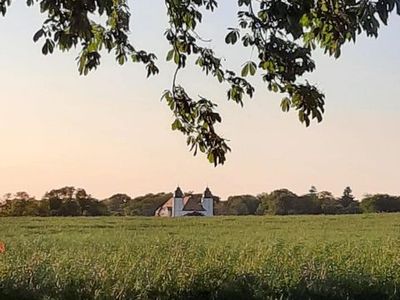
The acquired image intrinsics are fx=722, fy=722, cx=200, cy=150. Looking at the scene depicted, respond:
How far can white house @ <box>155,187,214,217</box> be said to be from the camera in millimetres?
77894

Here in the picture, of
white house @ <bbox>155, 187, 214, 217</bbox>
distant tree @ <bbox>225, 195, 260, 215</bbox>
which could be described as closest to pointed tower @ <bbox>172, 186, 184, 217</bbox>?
white house @ <bbox>155, 187, 214, 217</bbox>

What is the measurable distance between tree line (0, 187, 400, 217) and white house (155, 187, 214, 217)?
4.59m

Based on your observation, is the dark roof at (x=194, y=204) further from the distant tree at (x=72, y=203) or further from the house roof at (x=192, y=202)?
the distant tree at (x=72, y=203)

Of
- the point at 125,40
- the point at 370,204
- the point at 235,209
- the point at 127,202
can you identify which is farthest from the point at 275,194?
the point at 125,40

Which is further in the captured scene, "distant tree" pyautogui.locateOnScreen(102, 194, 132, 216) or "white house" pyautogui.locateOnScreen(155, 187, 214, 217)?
"white house" pyautogui.locateOnScreen(155, 187, 214, 217)

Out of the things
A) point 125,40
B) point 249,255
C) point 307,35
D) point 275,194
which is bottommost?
point 249,255

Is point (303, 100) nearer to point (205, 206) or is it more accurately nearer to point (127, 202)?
point (127, 202)

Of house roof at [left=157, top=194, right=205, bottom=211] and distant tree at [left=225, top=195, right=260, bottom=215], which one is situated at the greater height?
house roof at [left=157, top=194, right=205, bottom=211]

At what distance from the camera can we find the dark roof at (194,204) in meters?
81.7

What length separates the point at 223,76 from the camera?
6.60 metres

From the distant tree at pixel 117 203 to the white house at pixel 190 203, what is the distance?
385 inches

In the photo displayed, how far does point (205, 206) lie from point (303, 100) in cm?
7610

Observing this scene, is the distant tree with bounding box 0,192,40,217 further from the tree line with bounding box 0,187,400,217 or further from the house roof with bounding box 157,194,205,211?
the house roof with bounding box 157,194,205,211

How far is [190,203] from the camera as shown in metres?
84.2
